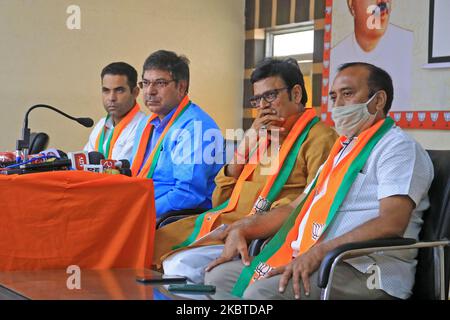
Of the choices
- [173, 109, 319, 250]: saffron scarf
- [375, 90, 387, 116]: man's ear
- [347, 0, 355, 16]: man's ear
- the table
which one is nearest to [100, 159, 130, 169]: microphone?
[173, 109, 319, 250]: saffron scarf

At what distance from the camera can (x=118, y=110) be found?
401cm

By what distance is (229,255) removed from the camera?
8.21 feet

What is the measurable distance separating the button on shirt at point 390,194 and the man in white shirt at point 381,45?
2.68 metres

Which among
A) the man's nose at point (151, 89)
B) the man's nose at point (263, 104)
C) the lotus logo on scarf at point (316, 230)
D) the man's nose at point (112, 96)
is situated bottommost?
the lotus logo on scarf at point (316, 230)

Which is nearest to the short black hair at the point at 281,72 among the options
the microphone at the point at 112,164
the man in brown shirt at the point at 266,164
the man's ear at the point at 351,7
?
the man in brown shirt at the point at 266,164

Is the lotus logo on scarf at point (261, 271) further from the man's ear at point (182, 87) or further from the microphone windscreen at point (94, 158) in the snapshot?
the man's ear at point (182, 87)

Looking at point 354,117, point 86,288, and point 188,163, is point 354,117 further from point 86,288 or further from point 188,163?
point 86,288

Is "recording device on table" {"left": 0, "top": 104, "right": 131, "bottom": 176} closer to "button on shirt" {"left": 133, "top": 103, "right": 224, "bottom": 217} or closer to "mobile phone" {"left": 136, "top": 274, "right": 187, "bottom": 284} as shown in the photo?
"button on shirt" {"left": 133, "top": 103, "right": 224, "bottom": 217}

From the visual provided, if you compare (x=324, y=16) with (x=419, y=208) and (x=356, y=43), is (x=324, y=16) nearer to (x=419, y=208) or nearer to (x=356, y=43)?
(x=356, y=43)

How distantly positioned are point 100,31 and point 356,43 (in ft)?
6.78

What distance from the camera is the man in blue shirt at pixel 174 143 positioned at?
3176mm

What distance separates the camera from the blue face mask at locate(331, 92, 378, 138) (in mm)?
2432

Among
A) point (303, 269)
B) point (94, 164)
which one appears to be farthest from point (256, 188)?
point (303, 269)

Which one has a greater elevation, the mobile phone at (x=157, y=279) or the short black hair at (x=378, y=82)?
the short black hair at (x=378, y=82)
